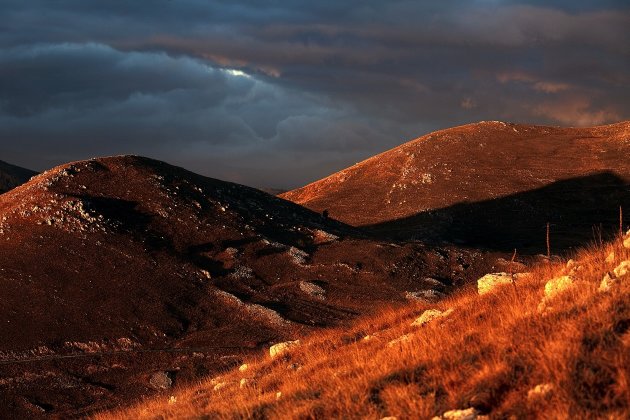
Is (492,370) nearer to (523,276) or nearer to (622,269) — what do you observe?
(622,269)

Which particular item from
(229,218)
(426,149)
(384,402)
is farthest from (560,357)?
(426,149)

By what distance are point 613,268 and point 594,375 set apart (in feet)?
13.0

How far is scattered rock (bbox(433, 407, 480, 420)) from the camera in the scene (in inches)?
294

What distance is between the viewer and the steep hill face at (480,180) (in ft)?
218

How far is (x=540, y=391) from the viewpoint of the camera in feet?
24.8

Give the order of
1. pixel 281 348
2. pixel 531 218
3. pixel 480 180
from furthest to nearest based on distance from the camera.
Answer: pixel 480 180
pixel 531 218
pixel 281 348

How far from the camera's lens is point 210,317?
27.7 m

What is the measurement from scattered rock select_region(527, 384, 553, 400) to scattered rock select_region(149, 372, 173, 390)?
16.7m

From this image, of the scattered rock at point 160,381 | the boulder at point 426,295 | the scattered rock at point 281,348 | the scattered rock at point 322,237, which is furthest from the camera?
the scattered rock at point 322,237

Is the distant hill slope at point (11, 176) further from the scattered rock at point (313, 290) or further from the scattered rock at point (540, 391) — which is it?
the scattered rock at point (540, 391)

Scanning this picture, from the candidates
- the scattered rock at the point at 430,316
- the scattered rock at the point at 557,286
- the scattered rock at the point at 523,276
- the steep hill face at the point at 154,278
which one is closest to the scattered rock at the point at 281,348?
the scattered rock at the point at 430,316

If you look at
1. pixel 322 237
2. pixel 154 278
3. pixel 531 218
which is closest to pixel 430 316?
A: pixel 154 278

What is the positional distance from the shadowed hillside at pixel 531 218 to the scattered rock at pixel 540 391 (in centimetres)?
4743

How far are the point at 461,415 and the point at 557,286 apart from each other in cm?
433
